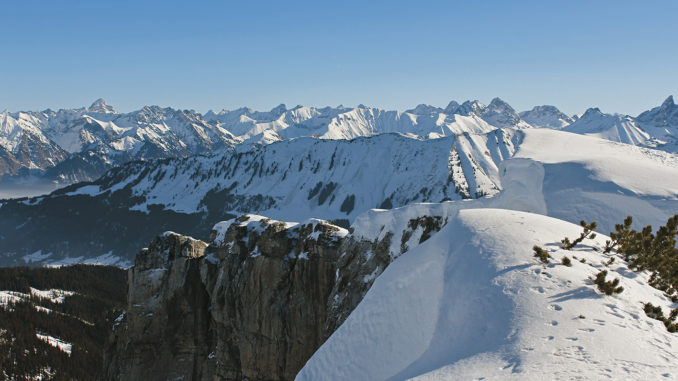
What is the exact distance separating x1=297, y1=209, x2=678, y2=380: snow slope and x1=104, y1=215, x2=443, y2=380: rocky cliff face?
9814 millimetres

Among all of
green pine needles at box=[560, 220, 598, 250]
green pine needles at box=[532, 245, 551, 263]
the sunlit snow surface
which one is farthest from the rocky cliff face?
the sunlit snow surface

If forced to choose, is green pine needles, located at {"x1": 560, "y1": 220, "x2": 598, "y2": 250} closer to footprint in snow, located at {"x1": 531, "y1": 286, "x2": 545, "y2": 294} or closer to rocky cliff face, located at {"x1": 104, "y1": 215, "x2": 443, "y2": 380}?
footprint in snow, located at {"x1": 531, "y1": 286, "x2": 545, "y2": 294}

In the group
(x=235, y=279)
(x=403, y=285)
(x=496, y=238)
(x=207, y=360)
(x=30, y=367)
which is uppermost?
(x=496, y=238)

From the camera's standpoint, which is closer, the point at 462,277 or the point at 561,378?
the point at 561,378

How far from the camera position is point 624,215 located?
28844mm

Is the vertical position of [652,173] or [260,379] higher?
[652,173]

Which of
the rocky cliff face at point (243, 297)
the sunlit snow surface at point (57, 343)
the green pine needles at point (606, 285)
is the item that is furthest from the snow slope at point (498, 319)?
the sunlit snow surface at point (57, 343)

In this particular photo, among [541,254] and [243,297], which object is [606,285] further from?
[243,297]

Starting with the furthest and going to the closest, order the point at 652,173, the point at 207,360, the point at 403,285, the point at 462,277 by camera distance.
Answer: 1. the point at 207,360
2. the point at 652,173
3. the point at 403,285
4. the point at 462,277

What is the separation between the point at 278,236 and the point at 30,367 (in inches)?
4382

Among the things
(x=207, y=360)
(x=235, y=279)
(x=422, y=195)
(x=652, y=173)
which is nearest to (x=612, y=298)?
(x=652, y=173)

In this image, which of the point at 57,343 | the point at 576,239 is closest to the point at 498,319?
the point at 576,239

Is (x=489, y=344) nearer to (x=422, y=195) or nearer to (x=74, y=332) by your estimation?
(x=74, y=332)

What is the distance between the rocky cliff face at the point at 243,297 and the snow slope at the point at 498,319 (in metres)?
9.81
